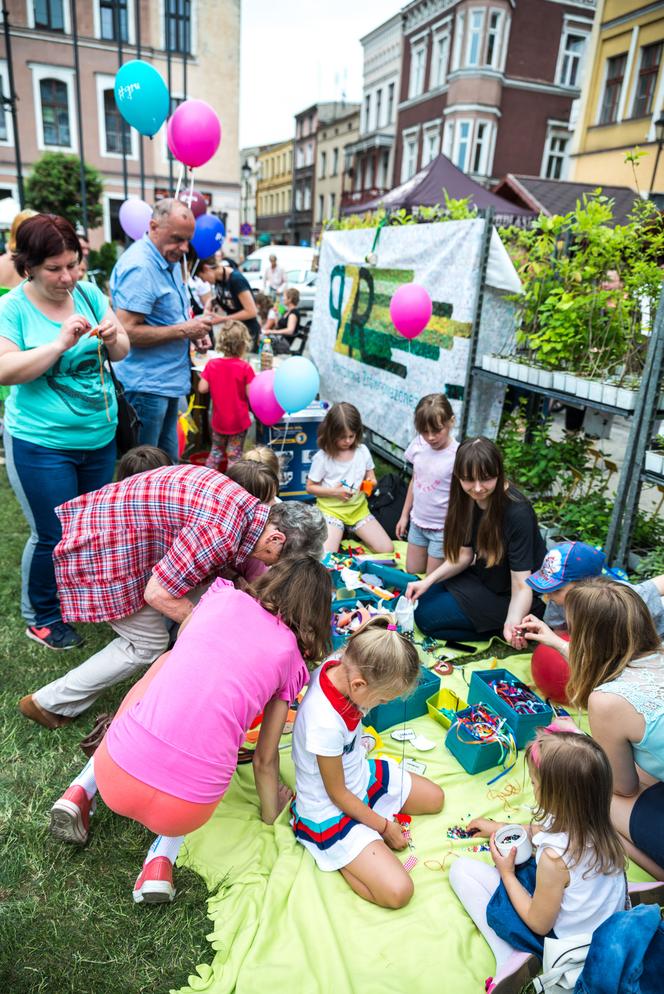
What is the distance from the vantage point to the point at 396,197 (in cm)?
1180

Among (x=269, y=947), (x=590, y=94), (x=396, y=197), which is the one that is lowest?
(x=269, y=947)

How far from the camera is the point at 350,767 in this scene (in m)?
2.04

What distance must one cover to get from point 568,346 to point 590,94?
17.0m

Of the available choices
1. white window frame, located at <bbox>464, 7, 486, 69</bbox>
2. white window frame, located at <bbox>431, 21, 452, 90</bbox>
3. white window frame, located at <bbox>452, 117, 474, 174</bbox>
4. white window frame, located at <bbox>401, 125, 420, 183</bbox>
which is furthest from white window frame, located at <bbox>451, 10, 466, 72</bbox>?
white window frame, located at <bbox>401, 125, 420, 183</bbox>

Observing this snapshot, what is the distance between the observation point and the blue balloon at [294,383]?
14.2ft

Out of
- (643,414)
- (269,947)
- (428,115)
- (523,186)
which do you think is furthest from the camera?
(428,115)

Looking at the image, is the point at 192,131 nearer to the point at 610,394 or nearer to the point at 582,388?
the point at 582,388

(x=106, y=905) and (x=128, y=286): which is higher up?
(x=128, y=286)

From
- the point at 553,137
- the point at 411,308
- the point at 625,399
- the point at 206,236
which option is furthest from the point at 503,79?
the point at 625,399

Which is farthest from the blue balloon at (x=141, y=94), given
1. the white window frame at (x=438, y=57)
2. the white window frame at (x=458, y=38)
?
the white window frame at (x=438, y=57)

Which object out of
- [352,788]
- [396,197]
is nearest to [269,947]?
[352,788]

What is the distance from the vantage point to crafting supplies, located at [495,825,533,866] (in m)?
1.90

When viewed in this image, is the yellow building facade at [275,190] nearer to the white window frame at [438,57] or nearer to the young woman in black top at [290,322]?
the white window frame at [438,57]

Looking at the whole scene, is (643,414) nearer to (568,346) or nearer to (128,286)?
(568,346)
